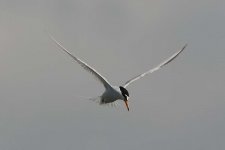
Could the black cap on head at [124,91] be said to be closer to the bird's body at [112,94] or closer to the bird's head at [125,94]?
the bird's head at [125,94]

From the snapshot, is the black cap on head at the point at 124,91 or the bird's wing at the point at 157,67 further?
the bird's wing at the point at 157,67

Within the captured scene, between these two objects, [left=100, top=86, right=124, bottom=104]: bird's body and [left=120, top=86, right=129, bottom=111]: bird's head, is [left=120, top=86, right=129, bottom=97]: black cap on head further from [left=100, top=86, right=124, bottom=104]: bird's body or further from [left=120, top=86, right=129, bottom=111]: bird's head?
[left=100, top=86, right=124, bottom=104]: bird's body

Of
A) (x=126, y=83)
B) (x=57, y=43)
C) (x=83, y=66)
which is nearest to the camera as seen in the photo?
(x=57, y=43)

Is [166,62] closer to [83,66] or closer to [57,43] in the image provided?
[83,66]

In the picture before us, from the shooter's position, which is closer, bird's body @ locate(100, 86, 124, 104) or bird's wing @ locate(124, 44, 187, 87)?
bird's body @ locate(100, 86, 124, 104)

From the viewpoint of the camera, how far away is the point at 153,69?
2544 inches

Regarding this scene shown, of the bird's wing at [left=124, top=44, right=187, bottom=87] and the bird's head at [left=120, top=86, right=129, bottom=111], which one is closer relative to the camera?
the bird's head at [left=120, top=86, right=129, bottom=111]

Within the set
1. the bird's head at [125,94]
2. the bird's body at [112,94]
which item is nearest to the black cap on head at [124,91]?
the bird's head at [125,94]

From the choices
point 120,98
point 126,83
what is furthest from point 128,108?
point 126,83

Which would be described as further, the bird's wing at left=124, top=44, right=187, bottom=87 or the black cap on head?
the bird's wing at left=124, top=44, right=187, bottom=87

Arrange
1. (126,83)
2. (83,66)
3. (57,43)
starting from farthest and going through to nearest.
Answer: (126,83) < (83,66) < (57,43)

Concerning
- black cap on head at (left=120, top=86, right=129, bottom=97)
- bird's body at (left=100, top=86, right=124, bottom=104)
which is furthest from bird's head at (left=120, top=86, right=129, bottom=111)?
bird's body at (left=100, top=86, right=124, bottom=104)

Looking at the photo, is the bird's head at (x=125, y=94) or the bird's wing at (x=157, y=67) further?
the bird's wing at (x=157, y=67)

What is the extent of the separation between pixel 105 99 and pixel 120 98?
1161 mm
